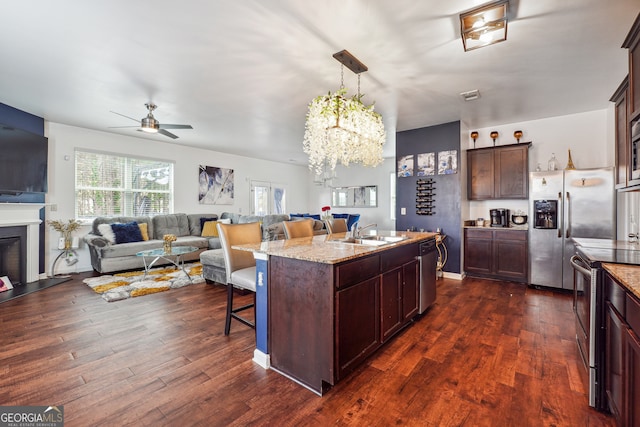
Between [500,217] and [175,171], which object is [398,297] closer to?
[500,217]

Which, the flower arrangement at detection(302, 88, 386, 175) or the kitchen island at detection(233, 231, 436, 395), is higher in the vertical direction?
the flower arrangement at detection(302, 88, 386, 175)

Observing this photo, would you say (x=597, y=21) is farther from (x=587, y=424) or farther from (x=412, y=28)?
(x=587, y=424)

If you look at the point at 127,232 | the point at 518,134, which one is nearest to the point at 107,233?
the point at 127,232

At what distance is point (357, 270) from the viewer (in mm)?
1930

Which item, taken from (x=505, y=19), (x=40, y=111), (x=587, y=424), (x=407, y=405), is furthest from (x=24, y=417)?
(x=40, y=111)

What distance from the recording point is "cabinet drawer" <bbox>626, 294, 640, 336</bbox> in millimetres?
1137

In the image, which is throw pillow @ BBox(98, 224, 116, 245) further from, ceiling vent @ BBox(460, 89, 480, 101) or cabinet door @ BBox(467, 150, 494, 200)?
cabinet door @ BBox(467, 150, 494, 200)

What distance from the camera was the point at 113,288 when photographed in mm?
3967

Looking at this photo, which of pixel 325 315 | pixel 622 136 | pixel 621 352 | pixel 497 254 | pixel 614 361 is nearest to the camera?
pixel 621 352

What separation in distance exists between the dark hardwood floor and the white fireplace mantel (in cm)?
142

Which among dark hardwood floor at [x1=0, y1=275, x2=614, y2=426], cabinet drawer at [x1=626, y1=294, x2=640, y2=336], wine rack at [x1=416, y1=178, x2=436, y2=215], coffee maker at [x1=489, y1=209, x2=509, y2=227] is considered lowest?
dark hardwood floor at [x1=0, y1=275, x2=614, y2=426]

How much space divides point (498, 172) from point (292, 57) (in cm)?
380

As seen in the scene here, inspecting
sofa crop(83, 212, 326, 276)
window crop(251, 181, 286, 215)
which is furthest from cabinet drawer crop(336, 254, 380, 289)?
window crop(251, 181, 286, 215)

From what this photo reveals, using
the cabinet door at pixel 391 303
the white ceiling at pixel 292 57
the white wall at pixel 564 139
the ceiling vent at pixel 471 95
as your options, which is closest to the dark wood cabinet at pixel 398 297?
the cabinet door at pixel 391 303
